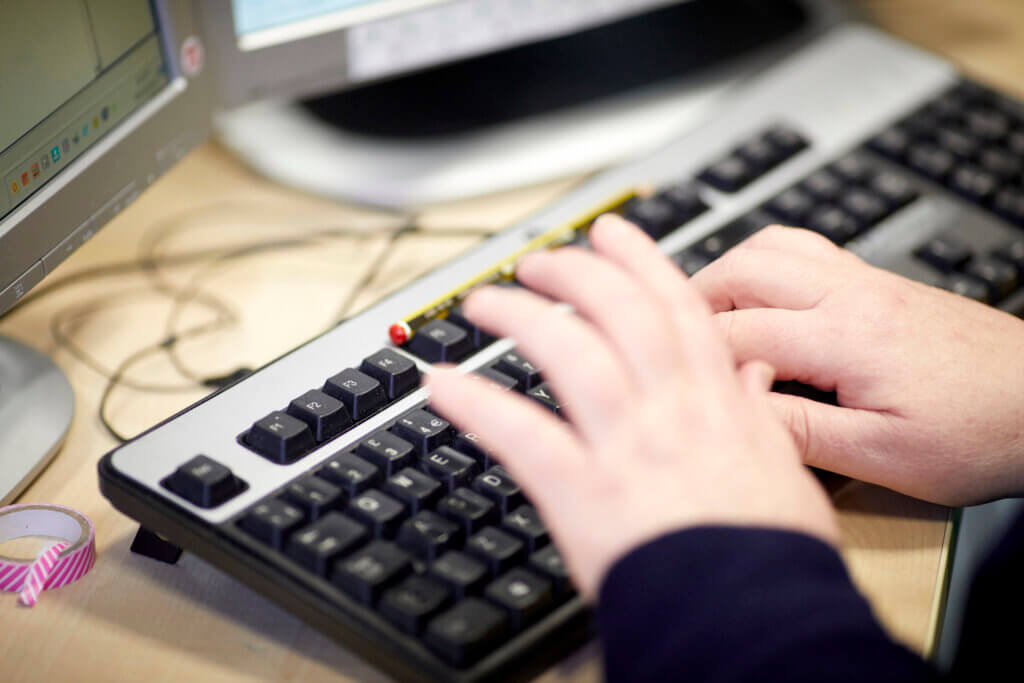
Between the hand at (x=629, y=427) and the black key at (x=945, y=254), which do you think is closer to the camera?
the hand at (x=629, y=427)

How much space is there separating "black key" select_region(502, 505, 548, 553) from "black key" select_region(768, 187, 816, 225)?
0.26m

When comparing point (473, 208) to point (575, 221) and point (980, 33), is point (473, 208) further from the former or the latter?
point (980, 33)

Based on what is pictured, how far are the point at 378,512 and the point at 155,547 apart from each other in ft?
0.36

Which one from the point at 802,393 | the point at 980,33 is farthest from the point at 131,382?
the point at 980,33

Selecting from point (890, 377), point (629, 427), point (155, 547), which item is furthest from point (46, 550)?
point (890, 377)

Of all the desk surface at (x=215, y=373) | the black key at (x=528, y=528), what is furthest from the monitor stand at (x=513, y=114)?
the black key at (x=528, y=528)

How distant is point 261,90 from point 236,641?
34 centimetres

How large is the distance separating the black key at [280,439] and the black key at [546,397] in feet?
0.32

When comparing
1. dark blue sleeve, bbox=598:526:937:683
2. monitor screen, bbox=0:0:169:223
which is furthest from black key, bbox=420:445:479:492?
monitor screen, bbox=0:0:169:223

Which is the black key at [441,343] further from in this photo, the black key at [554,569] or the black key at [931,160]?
the black key at [931,160]

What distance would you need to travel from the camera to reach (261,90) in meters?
0.63

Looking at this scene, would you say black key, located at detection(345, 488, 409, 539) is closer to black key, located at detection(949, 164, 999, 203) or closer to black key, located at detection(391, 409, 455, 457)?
black key, located at detection(391, 409, 455, 457)

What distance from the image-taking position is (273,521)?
0.40 metres

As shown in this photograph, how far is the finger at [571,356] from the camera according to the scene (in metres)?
0.36
